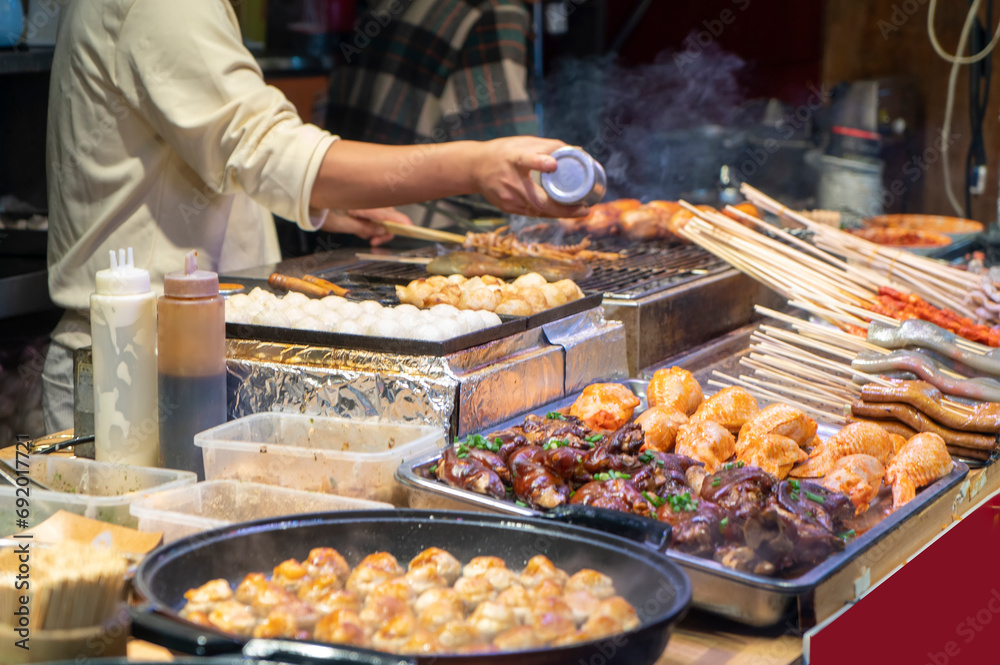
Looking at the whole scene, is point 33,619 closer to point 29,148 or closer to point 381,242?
point 381,242

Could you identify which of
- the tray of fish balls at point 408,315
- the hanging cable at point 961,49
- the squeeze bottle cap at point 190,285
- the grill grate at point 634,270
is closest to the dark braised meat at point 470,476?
the tray of fish balls at point 408,315

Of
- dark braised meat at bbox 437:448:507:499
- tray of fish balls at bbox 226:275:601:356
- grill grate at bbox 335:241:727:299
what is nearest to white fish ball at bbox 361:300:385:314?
tray of fish balls at bbox 226:275:601:356

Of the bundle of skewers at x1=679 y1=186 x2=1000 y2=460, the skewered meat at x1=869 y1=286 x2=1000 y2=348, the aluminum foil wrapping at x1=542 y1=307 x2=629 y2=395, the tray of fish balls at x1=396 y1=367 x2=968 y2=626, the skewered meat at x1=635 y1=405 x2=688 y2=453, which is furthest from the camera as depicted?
the skewered meat at x1=869 y1=286 x2=1000 y2=348

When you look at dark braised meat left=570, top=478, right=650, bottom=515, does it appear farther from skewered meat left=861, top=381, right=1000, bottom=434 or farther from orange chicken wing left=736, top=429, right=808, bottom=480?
skewered meat left=861, top=381, right=1000, bottom=434

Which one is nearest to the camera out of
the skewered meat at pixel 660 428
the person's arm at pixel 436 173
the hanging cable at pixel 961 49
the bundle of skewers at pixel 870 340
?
the skewered meat at pixel 660 428

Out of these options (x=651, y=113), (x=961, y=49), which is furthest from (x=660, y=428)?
(x=651, y=113)

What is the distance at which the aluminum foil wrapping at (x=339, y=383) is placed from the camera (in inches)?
80.3

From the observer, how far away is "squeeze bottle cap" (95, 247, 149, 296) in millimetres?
1875

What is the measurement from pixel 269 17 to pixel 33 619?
507 centimetres

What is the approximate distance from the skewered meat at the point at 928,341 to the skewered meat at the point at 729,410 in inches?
22.7

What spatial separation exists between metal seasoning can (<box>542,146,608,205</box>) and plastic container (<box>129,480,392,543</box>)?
1.10 meters

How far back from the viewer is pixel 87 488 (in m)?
1.76

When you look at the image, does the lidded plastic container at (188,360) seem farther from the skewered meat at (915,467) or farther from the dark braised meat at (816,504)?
the skewered meat at (915,467)

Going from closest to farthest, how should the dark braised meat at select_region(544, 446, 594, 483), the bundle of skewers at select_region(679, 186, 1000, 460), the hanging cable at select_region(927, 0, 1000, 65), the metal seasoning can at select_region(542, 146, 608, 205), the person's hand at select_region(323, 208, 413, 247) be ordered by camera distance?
the dark braised meat at select_region(544, 446, 594, 483)
the bundle of skewers at select_region(679, 186, 1000, 460)
the metal seasoning can at select_region(542, 146, 608, 205)
the person's hand at select_region(323, 208, 413, 247)
the hanging cable at select_region(927, 0, 1000, 65)
